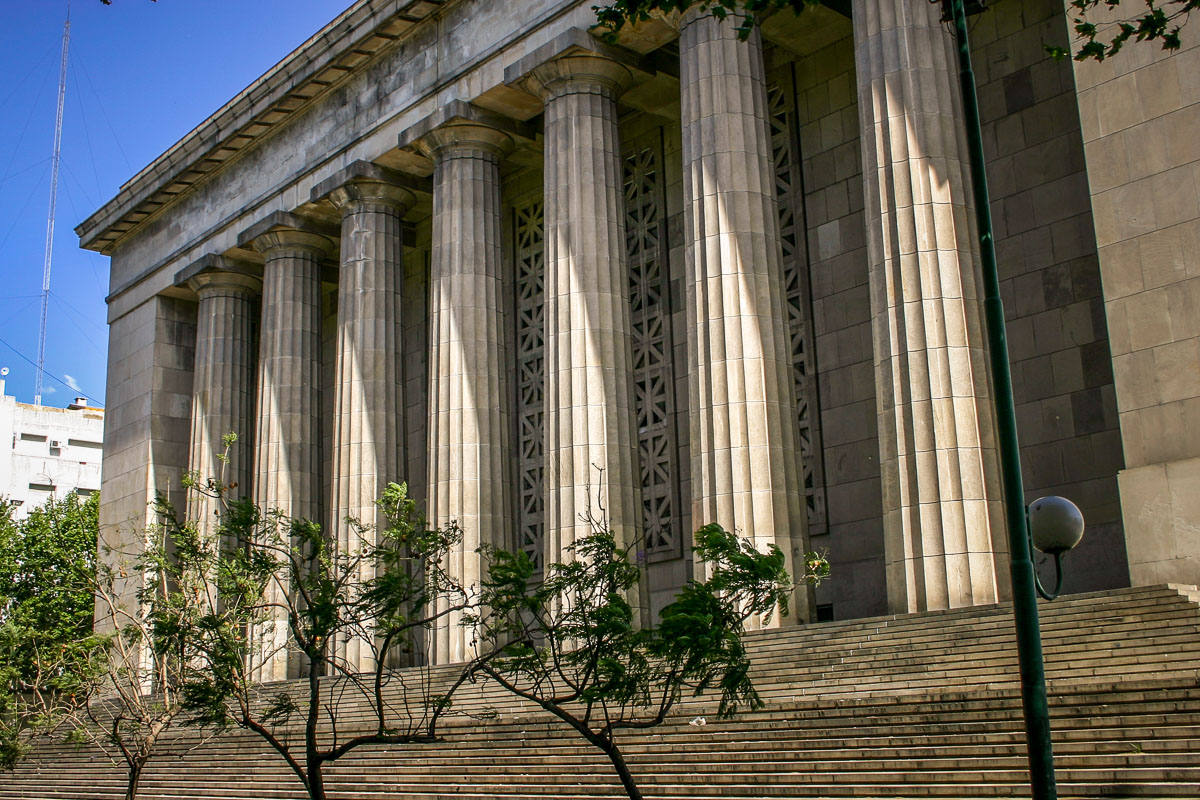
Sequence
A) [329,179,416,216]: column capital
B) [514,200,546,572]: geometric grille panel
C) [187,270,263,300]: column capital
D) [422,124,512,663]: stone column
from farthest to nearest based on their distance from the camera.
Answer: [187,270,263,300]: column capital
[514,200,546,572]: geometric grille panel
[329,179,416,216]: column capital
[422,124,512,663]: stone column

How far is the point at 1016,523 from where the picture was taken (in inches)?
361

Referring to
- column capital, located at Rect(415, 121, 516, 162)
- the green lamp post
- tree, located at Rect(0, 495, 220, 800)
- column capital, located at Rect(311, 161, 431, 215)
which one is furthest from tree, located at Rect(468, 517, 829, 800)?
column capital, located at Rect(311, 161, 431, 215)

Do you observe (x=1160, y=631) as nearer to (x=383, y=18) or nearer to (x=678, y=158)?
(x=678, y=158)

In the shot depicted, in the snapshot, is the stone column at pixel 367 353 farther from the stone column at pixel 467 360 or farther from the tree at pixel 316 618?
the tree at pixel 316 618

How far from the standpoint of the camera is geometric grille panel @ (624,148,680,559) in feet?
100

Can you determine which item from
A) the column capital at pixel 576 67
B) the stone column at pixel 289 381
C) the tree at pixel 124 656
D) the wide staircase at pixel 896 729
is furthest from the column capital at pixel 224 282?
the wide staircase at pixel 896 729

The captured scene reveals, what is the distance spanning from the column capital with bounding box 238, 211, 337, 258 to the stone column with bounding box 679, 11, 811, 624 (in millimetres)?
13812

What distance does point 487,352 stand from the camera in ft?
95.1

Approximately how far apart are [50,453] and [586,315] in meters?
69.4

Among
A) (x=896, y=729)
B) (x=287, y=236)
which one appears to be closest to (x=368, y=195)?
(x=287, y=236)

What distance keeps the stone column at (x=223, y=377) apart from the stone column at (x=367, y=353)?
259 inches

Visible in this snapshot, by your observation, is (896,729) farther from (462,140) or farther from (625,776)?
(462,140)

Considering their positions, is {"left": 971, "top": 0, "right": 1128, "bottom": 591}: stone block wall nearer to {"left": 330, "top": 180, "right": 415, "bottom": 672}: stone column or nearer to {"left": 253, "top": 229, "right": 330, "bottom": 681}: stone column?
{"left": 330, "top": 180, "right": 415, "bottom": 672}: stone column

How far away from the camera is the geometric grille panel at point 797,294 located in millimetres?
27703
